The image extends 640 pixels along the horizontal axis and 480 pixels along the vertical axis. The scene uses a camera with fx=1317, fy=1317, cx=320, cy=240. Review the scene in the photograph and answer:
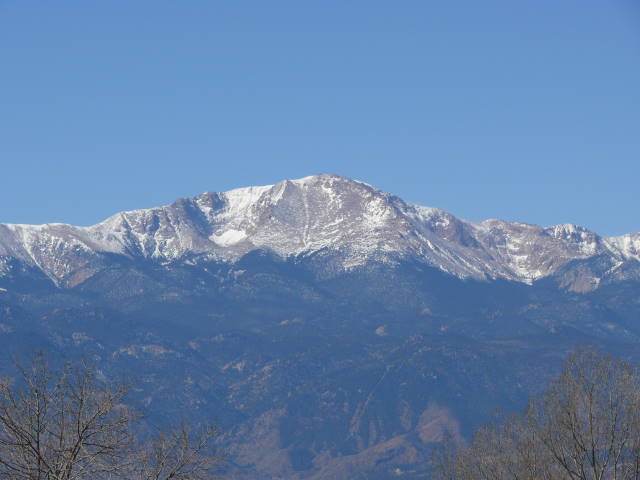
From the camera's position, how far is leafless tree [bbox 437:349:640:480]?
101688 mm

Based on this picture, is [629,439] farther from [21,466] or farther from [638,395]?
[21,466]

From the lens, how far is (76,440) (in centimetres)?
6962

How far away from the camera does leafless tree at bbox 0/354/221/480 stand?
217 feet

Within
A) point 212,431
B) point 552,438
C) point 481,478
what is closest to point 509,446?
point 481,478

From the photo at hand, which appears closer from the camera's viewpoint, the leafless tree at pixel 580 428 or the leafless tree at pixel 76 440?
the leafless tree at pixel 76 440

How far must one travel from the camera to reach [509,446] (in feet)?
414

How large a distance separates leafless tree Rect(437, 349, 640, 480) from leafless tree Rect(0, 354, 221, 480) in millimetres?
35403

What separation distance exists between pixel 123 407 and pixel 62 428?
887 cm

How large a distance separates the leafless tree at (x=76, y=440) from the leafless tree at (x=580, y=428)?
35403mm

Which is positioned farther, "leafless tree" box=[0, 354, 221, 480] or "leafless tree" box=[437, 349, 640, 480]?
"leafless tree" box=[437, 349, 640, 480]

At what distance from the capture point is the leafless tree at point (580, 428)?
102m

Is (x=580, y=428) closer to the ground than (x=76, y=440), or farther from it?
closer to the ground

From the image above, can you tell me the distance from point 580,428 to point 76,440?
49123mm

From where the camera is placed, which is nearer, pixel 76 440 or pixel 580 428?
pixel 76 440
